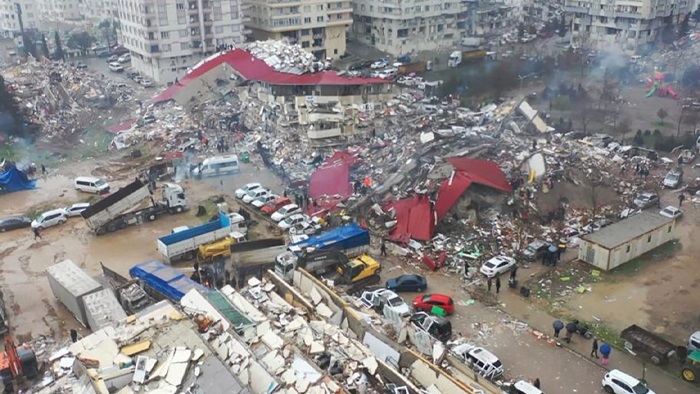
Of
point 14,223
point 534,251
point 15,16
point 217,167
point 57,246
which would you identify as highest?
point 15,16

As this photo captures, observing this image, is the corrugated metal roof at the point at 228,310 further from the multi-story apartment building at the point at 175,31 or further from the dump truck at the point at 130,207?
the multi-story apartment building at the point at 175,31

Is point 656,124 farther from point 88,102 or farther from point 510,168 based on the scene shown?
point 88,102

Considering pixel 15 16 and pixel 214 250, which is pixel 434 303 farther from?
pixel 15 16

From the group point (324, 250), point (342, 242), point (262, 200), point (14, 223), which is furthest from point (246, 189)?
point (14, 223)

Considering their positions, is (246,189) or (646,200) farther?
(246,189)

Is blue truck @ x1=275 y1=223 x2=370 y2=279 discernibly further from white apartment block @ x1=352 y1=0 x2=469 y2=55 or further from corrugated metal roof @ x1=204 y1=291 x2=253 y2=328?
white apartment block @ x1=352 y1=0 x2=469 y2=55

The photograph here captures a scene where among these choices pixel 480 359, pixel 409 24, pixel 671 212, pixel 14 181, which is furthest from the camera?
pixel 409 24

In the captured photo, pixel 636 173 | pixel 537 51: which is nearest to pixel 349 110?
pixel 636 173
